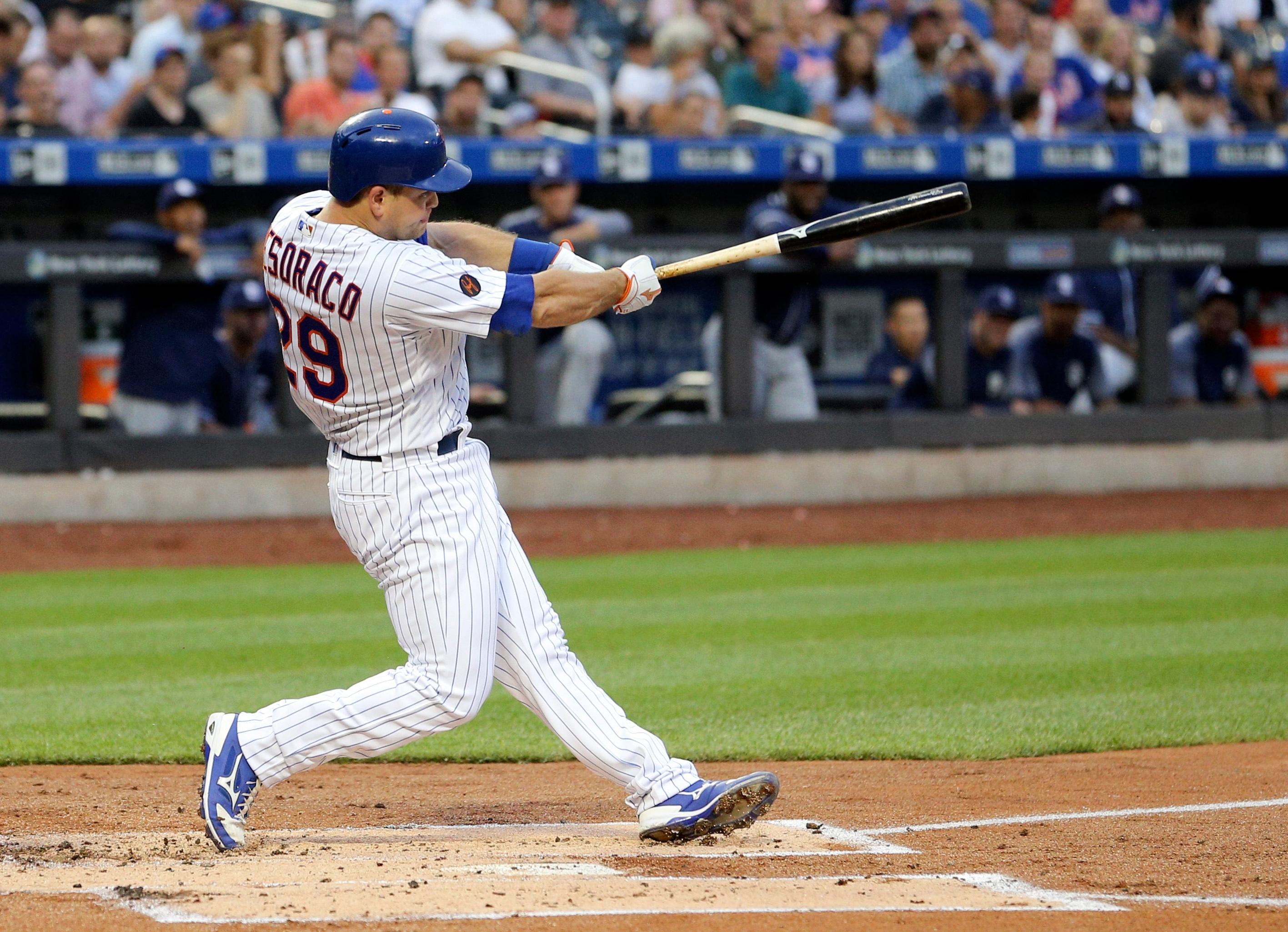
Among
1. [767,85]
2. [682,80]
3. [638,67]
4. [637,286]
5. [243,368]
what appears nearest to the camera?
[637,286]

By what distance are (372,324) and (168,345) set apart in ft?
22.6

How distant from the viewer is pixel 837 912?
9.96 feet

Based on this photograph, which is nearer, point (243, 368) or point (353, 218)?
point (353, 218)

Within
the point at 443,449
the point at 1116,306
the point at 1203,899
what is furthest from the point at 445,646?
the point at 1116,306

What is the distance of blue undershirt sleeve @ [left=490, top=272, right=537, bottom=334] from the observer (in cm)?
332

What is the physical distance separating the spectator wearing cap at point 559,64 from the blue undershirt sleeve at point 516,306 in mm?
7916

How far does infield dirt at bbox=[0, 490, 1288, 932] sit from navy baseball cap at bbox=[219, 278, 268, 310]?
5028mm

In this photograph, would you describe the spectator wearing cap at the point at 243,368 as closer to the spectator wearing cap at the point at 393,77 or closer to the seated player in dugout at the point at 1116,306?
the spectator wearing cap at the point at 393,77

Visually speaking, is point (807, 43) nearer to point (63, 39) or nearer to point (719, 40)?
point (719, 40)

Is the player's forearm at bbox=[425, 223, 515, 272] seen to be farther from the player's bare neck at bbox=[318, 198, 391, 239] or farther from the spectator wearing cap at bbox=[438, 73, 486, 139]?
the spectator wearing cap at bbox=[438, 73, 486, 139]

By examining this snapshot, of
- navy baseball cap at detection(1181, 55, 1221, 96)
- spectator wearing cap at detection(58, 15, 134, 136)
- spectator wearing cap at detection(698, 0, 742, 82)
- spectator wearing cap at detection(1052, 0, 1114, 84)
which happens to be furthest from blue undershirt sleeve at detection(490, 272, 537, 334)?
spectator wearing cap at detection(1052, 0, 1114, 84)

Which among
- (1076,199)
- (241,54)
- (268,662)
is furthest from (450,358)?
(1076,199)

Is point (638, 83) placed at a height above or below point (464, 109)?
above

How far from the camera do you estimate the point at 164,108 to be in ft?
33.3
